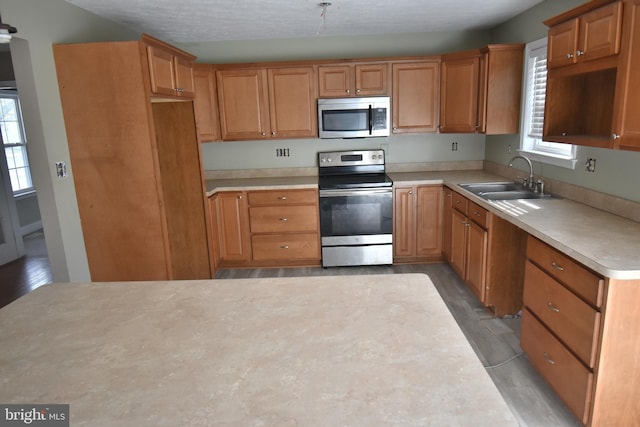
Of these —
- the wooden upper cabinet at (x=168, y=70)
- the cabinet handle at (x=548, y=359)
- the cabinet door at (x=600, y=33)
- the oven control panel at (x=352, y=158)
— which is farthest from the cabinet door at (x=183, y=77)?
the cabinet handle at (x=548, y=359)

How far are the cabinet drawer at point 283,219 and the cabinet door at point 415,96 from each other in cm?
127

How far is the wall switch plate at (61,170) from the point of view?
2613 millimetres

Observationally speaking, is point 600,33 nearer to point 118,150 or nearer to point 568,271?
point 568,271

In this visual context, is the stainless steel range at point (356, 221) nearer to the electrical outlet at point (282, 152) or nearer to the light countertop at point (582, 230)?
the electrical outlet at point (282, 152)

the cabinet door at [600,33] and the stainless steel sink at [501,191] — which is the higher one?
the cabinet door at [600,33]

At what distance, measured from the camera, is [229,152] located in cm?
470

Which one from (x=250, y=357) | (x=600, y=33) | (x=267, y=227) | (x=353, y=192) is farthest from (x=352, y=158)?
(x=250, y=357)

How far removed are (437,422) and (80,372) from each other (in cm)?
83

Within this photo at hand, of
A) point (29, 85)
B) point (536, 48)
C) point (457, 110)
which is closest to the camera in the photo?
point (29, 85)

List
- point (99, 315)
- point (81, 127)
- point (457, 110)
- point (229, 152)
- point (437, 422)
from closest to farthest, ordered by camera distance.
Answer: point (437, 422) < point (99, 315) < point (81, 127) < point (457, 110) < point (229, 152)

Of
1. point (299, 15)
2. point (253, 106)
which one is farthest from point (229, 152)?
point (299, 15)

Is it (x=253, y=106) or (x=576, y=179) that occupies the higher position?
(x=253, y=106)

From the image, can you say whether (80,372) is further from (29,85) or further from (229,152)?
(229,152)

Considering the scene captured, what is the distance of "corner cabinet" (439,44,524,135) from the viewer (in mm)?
3590
